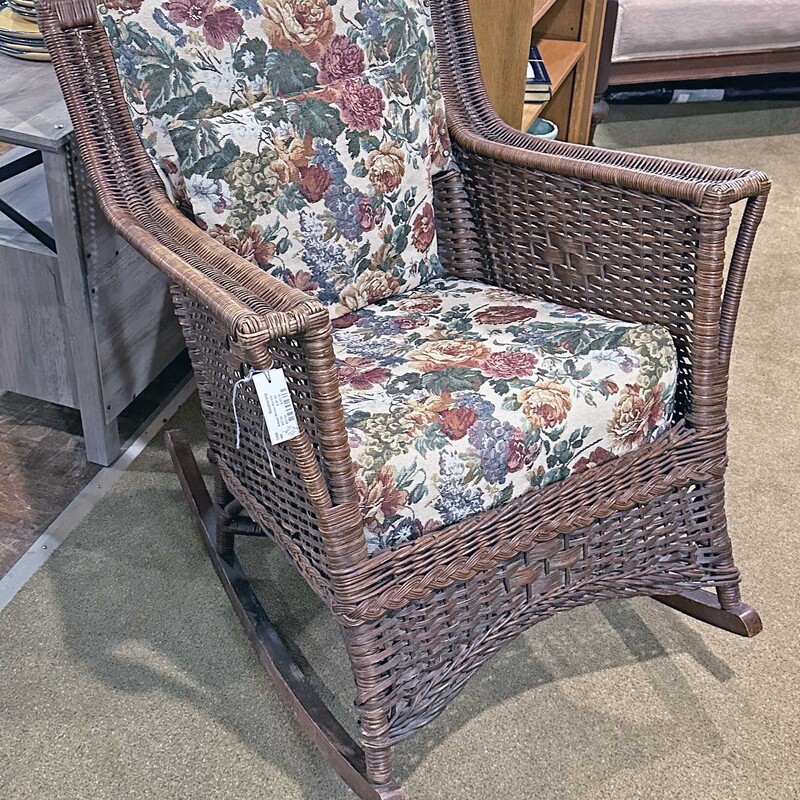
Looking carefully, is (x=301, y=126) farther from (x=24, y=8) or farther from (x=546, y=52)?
(x=546, y=52)

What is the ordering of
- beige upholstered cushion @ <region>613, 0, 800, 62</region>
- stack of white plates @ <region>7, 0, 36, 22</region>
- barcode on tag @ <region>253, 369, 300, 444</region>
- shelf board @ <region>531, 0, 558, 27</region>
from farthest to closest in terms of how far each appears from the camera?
1. beige upholstered cushion @ <region>613, 0, 800, 62</region>
2. shelf board @ <region>531, 0, 558, 27</region>
3. stack of white plates @ <region>7, 0, 36, 22</region>
4. barcode on tag @ <region>253, 369, 300, 444</region>

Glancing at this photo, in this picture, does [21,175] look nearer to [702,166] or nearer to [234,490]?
[234,490]

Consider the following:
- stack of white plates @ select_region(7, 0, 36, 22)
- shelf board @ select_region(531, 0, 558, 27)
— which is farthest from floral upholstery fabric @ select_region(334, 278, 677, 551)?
shelf board @ select_region(531, 0, 558, 27)

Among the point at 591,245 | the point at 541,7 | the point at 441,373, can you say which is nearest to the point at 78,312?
the point at 441,373

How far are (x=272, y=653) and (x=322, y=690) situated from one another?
0.09 metres

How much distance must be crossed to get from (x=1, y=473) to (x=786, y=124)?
2.51m

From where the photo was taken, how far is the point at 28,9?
63.1 inches

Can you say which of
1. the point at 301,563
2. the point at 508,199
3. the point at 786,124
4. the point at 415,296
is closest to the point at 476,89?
the point at 508,199

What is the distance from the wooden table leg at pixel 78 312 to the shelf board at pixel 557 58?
103 centimetres

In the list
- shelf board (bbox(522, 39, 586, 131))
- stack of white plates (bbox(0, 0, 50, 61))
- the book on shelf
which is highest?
stack of white plates (bbox(0, 0, 50, 61))

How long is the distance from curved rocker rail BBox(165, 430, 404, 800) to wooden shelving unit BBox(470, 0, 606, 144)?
2.90 ft

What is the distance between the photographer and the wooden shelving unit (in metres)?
1.77

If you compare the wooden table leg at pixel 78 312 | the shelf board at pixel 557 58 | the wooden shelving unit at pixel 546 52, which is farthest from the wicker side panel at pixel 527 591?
the shelf board at pixel 557 58

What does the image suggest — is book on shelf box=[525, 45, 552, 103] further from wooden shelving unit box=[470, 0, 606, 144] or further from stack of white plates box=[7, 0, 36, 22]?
stack of white plates box=[7, 0, 36, 22]
